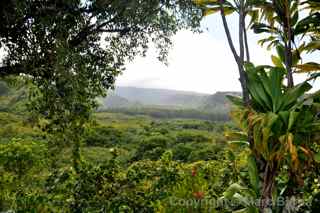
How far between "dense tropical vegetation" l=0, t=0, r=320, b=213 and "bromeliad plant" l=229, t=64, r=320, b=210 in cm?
1

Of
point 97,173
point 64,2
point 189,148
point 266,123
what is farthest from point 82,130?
point 189,148

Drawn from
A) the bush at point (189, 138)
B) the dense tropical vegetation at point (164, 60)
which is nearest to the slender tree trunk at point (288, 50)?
the dense tropical vegetation at point (164, 60)

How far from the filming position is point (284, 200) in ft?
22.6

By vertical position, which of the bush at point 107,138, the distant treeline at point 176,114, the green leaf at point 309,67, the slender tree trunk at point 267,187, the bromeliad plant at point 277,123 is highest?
the green leaf at point 309,67

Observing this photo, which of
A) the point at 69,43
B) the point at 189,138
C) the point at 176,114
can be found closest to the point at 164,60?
the point at 69,43

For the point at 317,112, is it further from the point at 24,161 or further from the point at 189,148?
the point at 189,148

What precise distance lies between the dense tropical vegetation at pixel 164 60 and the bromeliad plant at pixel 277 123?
0.05ft

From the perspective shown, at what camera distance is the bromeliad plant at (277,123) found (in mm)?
6305

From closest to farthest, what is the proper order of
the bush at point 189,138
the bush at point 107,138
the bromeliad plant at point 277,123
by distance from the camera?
the bromeliad plant at point 277,123, the bush at point 189,138, the bush at point 107,138

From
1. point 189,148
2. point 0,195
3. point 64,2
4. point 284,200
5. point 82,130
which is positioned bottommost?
point 189,148

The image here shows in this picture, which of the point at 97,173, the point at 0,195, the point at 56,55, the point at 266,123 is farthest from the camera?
the point at 0,195

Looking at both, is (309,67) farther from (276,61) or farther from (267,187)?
(267,187)

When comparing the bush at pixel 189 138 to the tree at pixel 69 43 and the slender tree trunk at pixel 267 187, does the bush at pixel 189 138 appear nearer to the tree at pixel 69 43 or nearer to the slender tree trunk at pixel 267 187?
the tree at pixel 69 43

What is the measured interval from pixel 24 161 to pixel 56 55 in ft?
26.2
